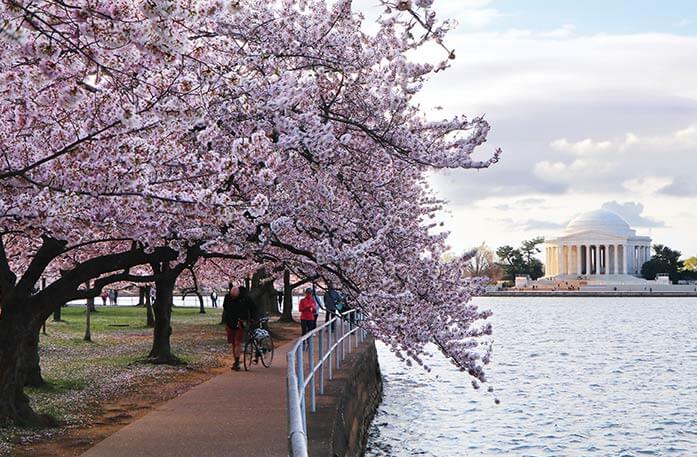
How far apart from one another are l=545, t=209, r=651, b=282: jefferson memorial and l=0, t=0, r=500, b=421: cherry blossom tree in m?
162

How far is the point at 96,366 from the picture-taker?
2269 cm

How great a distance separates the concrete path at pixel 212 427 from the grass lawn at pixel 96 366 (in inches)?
47.4

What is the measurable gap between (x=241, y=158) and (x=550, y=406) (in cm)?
1961

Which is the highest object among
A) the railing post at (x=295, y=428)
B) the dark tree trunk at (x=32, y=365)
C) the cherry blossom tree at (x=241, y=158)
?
the cherry blossom tree at (x=241, y=158)

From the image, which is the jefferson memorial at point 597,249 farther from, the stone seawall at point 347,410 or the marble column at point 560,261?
the stone seawall at point 347,410

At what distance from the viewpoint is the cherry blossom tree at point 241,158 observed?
8227 millimetres

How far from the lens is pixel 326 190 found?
12.3m

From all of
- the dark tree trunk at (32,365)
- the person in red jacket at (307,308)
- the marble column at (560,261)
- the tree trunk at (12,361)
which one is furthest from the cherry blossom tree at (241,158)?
the marble column at (560,261)

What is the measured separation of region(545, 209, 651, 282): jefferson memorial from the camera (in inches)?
6875

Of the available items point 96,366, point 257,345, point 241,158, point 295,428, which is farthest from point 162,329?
point 295,428

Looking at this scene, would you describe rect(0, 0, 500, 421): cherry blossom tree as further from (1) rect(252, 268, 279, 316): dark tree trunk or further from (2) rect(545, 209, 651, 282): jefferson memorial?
(2) rect(545, 209, 651, 282): jefferson memorial

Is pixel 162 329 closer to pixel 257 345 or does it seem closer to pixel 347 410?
pixel 257 345

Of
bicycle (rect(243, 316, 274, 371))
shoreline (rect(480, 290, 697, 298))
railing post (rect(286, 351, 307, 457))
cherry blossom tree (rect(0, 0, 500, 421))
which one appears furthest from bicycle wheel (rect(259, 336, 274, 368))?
shoreline (rect(480, 290, 697, 298))

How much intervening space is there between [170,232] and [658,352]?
1469 inches
